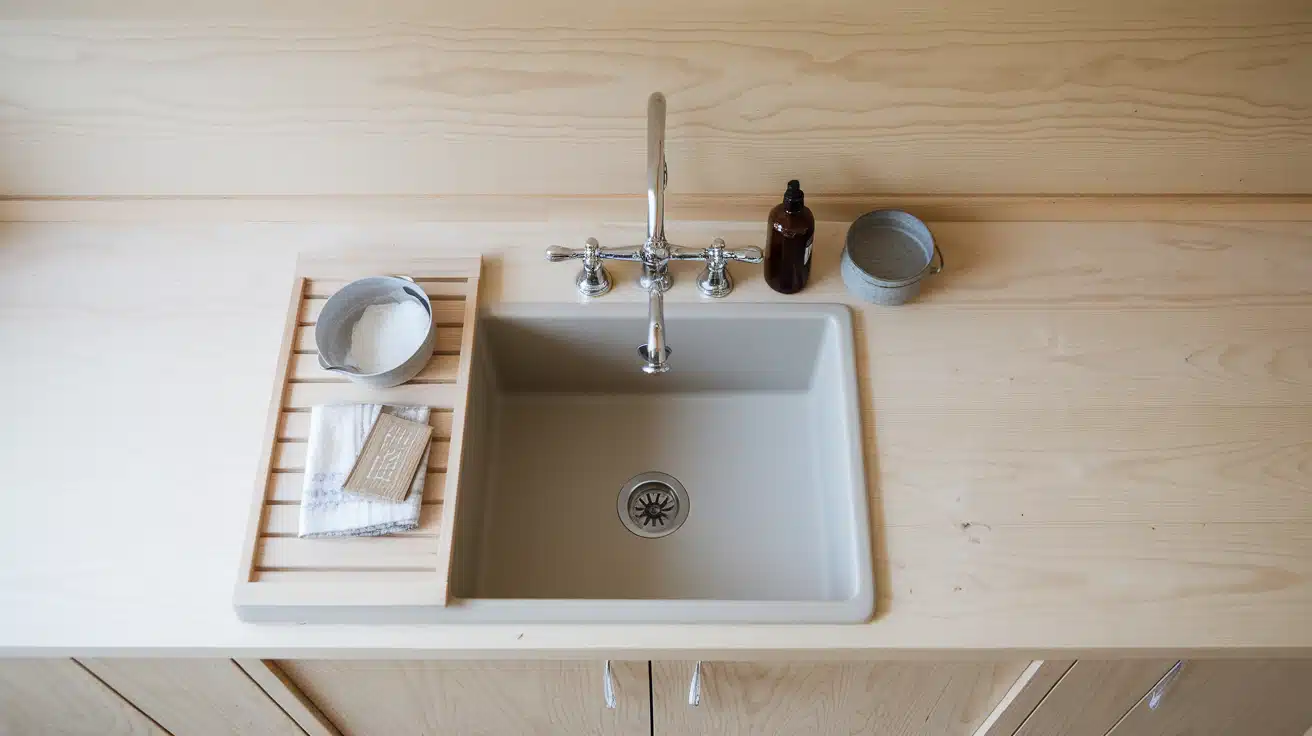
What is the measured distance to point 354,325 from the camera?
Result: 1.06 metres

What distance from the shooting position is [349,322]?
106cm

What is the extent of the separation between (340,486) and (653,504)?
0.44 meters

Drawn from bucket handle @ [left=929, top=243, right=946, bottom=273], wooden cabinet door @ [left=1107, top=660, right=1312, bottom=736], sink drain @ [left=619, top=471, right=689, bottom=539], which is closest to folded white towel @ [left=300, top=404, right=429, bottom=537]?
sink drain @ [left=619, top=471, right=689, bottom=539]

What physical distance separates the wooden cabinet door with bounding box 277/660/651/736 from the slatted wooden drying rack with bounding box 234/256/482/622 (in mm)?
163

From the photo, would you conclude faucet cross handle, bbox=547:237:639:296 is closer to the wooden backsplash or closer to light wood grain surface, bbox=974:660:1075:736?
the wooden backsplash

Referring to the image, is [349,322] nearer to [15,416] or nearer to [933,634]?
[15,416]

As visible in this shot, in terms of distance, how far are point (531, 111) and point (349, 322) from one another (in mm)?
367

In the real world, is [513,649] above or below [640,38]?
below

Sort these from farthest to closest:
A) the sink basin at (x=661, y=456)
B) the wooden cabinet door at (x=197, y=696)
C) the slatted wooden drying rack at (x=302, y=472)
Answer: the sink basin at (x=661, y=456)
the wooden cabinet door at (x=197, y=696)
the slatted wooden drying rack at (x=302, y=472)

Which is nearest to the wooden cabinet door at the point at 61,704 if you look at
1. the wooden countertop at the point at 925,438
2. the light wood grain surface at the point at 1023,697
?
the wooden countertop at the point at 925,438

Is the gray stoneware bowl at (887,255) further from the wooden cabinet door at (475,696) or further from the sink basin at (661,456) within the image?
the wooden cabinet door at (475,696)

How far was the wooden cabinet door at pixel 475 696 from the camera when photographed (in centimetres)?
101

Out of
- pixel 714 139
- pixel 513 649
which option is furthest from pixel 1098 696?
pixel 714 139

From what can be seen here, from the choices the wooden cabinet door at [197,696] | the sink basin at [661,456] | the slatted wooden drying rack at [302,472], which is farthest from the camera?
the sink basin at [661,456]
